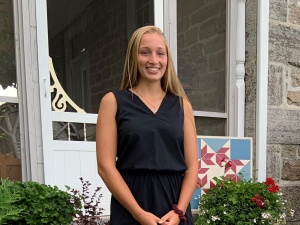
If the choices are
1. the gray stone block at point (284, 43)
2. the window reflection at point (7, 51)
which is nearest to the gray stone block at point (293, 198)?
the gray stone block at point (284, 43)

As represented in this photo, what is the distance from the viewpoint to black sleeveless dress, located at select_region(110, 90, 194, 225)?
137cm

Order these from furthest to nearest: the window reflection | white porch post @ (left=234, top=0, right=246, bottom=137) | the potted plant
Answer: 1. white porch post @ (left=234, top=0, right=246, bottom=137)
2. the window reflection
3. the potted plant

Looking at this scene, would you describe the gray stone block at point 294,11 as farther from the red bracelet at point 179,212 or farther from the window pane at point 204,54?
the red bracelet at point 179,212

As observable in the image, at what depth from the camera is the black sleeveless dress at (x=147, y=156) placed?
137 cm

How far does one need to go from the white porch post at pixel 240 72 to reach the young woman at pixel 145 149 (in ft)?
6.06

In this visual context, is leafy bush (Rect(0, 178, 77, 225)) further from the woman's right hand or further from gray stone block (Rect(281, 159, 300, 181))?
gray stone block (Rect(281, 159, 300, 181))

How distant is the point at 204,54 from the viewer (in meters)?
3.38

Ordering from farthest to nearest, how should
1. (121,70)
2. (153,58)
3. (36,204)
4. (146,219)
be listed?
(121,70) → (36,204) → (153,58) → (146,219)

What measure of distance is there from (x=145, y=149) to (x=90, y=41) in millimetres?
1751

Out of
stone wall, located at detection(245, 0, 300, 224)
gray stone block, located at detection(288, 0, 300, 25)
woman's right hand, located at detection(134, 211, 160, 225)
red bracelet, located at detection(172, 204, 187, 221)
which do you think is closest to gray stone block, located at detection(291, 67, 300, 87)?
stone wall, located at detection(245, 0, 300, 224)

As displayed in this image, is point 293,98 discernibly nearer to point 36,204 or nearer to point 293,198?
point 293,198

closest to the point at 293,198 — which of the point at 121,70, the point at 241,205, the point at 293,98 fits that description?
the point at 293,98

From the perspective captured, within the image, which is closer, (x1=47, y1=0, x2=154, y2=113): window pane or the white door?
the white door

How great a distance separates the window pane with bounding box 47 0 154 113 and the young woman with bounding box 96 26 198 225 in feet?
4.62
